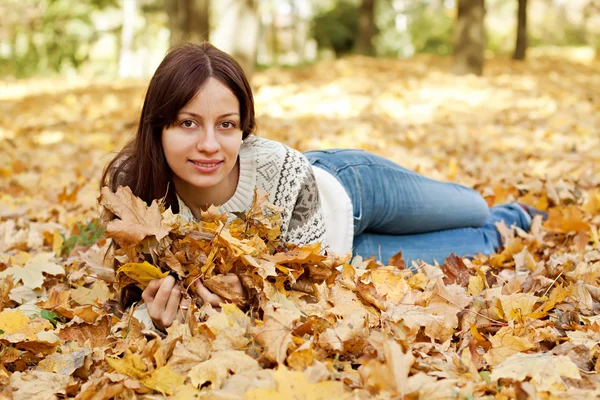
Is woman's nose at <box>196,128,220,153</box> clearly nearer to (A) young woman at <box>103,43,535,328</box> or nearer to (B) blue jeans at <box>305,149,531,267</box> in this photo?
(A) young woman at <box>103,43,535,328</box>

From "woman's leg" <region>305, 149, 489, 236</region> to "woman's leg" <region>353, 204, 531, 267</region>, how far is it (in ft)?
0.14

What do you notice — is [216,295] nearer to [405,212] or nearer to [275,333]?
[275,333]

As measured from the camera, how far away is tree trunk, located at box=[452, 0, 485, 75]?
8.95 meters

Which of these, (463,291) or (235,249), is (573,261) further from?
(235,249)

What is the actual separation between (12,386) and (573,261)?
1840mm

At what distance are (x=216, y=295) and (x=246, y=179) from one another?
0.52 m

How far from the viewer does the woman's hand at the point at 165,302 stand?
5.46ft

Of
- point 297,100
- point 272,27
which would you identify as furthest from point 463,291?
point 272,27

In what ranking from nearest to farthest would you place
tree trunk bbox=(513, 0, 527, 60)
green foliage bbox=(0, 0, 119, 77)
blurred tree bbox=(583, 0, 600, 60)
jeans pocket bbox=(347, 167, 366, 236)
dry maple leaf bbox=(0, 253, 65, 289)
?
dry maple leaf bbox=(0, 253, 65, 289) < jeans pocket bbox=(347, 167, 366, 236) < tree trunk bbox=(513, 0, 527, 60) < green foliage bbox=(0, 0, 119, 77) < blurred tree bbox=(583, 0, 600, 60)

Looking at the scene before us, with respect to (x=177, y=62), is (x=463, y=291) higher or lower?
lower

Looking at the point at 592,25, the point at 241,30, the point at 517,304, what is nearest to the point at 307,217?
the point at 517,304

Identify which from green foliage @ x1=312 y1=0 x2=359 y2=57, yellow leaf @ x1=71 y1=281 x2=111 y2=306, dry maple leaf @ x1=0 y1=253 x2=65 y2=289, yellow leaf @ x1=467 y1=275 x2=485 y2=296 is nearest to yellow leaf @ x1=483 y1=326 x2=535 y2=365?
yellow leaf @ x1=467 y1=275 x2=485 y2=296

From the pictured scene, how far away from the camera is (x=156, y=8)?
2088 centimetres

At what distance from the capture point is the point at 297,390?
125 centimetres
